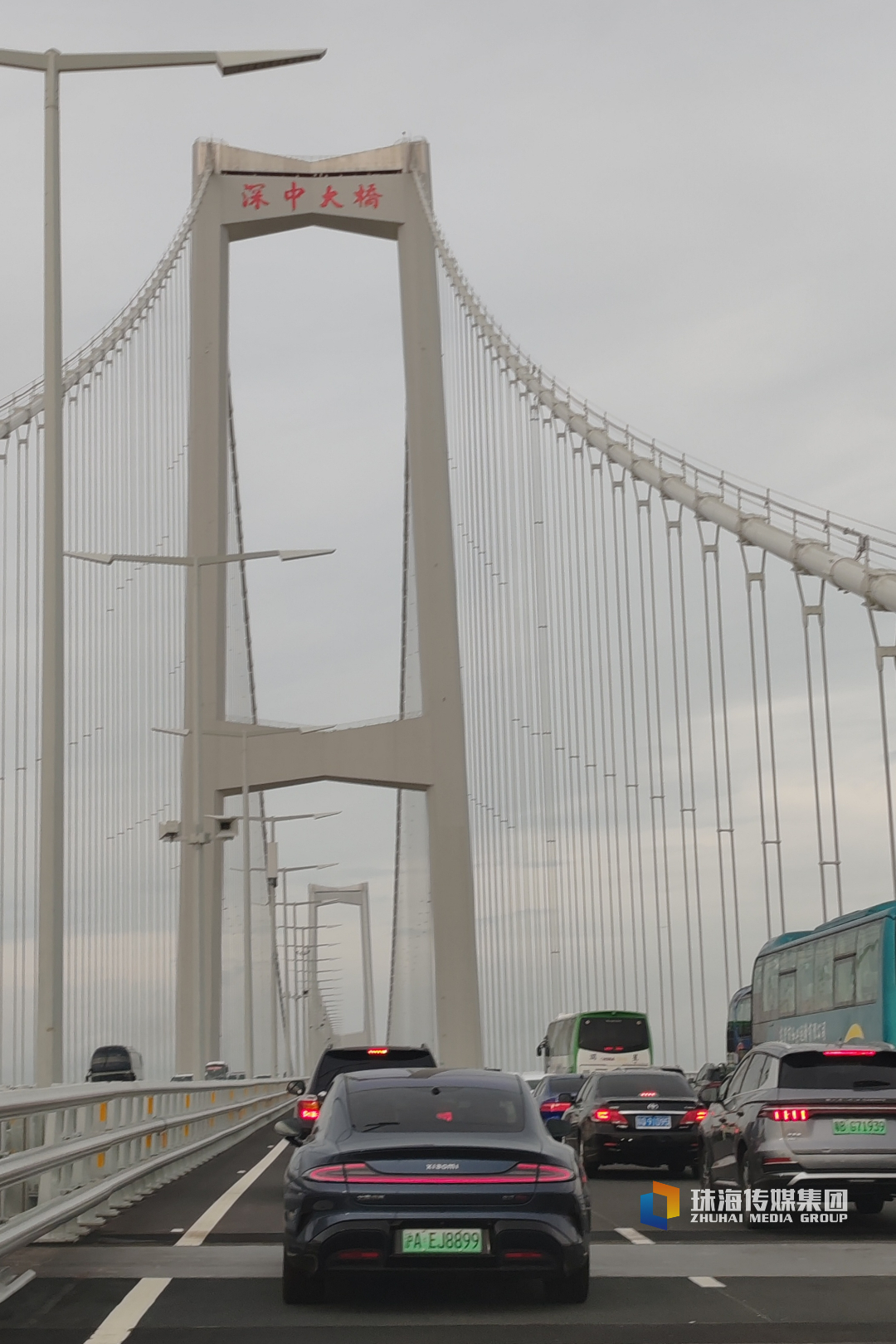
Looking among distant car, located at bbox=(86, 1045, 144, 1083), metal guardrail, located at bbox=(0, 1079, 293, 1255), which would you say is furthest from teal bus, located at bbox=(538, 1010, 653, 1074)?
metal guardrail, located at bbox=(0, 1079, 293, 1255)

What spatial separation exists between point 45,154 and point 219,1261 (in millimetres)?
10059

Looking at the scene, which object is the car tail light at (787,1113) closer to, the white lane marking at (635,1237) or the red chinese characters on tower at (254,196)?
the white lane marking at (635,1237)

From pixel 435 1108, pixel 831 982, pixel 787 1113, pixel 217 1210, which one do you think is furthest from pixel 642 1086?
pixel 435 1108

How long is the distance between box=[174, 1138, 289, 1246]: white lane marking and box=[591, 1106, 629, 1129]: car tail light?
11.7 feet

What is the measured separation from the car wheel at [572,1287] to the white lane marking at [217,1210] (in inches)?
133

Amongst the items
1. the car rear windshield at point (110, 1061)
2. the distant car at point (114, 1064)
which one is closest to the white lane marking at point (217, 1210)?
the distant car at point (114, 1064)

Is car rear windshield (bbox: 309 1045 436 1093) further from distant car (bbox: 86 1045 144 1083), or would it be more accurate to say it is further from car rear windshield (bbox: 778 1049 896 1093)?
distant car (bbox: 86 1045 144 1083)

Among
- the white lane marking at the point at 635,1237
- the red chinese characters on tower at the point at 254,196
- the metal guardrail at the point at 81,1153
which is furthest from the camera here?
the red chinese characters on tower at the point at 254,196

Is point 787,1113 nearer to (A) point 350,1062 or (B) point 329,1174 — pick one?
(B) point 329,1174

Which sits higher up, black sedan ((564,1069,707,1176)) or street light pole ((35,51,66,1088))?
street light pole ((35,51,66,1088))

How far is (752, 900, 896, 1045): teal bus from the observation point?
2219cm

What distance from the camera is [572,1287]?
342 inches

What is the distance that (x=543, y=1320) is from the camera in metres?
8.19

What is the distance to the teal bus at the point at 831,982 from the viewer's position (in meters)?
22.2
